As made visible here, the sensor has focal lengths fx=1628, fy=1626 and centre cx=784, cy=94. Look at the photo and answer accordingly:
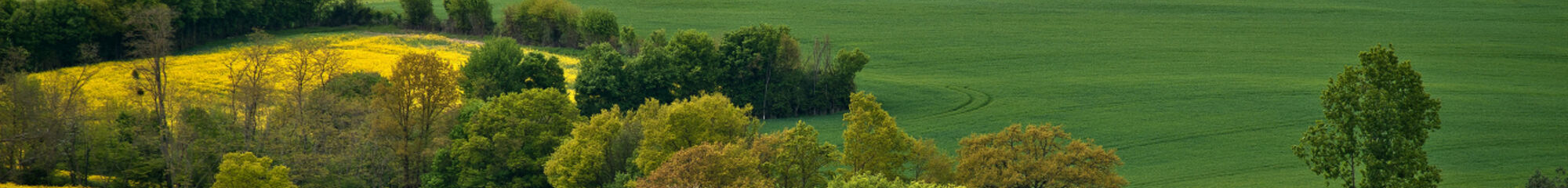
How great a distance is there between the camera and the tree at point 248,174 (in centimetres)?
5109

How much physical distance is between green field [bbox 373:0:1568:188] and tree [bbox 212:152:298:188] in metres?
32.5

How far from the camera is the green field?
71.9 meters

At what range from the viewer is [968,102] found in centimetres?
9281

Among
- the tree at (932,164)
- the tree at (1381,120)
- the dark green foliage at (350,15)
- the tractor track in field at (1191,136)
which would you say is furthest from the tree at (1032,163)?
the dark green foliage at (350,15)

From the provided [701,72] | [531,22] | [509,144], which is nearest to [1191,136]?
[701,72]

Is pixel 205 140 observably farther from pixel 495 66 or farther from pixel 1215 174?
pixel 1215 174

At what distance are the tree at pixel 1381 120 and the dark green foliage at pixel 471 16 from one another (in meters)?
90.0

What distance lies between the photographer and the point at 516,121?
6556 centimetres

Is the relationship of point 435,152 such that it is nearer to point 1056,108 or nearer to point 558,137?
point 558,137

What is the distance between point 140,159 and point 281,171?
480 inches

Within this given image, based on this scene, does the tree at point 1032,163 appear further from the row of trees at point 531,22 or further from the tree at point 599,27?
the tree at point 599,27

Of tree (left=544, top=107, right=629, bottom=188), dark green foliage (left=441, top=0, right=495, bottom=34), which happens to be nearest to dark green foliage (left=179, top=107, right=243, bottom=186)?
tree (left=544, top=107, right=629, bottom=188)

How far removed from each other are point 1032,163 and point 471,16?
8060cm

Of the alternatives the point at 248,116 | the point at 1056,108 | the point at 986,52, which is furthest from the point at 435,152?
the point at 986,52
